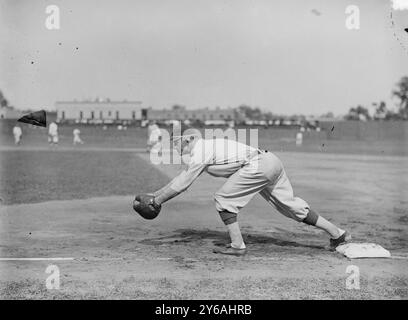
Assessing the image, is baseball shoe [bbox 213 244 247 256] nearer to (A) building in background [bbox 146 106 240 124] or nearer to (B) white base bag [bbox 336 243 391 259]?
(B) white base bag [bbox 336 243 391 259]

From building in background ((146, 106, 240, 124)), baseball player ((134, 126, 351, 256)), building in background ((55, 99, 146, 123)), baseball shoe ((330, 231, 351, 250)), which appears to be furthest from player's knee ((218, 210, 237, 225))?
building in background ((146, 106, 240, 124))

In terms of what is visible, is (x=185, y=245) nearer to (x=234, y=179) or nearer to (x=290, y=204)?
(x=234, y=179)

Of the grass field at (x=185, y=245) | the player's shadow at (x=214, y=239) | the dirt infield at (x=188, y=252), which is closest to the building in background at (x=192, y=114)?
the grass field at (x=185, y=245)

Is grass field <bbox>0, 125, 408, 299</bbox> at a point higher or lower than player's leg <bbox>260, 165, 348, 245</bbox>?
lower

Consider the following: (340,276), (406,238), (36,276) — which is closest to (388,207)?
(406,238)

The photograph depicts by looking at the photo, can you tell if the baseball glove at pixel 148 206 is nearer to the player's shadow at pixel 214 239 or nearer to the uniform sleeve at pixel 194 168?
the uniform sleeve at pixel 194 168

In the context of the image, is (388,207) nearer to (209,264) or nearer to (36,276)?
(209,264)
